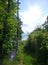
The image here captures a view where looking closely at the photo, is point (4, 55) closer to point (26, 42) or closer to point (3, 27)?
point (3, 27)

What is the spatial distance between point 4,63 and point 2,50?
2.12 m

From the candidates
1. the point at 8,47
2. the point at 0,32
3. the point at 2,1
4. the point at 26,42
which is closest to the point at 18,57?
the point at 8,47

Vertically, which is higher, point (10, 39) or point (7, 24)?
point (7, 24)

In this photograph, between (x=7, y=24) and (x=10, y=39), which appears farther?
(x=10, y=39)

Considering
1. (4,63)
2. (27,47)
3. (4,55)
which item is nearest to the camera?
(4,63)

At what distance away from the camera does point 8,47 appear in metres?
35.5

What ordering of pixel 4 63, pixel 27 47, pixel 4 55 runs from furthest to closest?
pixel 27 47 < pixel 4 55 < pixel 4 63

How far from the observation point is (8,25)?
3400 cm

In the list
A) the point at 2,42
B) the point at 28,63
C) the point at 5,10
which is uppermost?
the point at 5,10

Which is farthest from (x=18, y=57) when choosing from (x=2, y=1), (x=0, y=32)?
(x=2, y=1)

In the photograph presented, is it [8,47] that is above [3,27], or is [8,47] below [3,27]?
below

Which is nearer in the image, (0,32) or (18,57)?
(0,32)

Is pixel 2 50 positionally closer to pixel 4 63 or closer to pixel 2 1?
pixel 4 63

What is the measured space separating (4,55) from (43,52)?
14.6 ft
